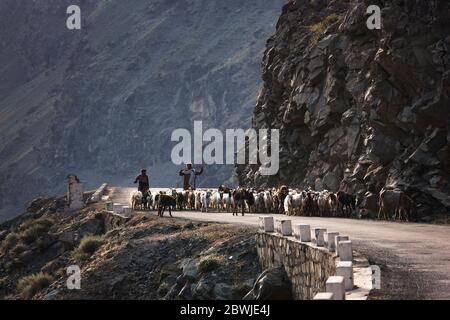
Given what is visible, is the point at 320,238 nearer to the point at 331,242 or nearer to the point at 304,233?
the point at 331,242

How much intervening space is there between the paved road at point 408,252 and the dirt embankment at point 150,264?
322 cm

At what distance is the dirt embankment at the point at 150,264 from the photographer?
23.9 meters

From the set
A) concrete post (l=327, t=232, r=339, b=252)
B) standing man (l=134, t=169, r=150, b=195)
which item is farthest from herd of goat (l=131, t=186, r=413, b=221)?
concrete post (l=327, t=232, r=339, b=252)

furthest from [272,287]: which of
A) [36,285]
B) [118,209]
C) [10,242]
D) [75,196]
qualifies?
[75,196]

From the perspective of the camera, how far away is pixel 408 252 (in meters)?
19.4

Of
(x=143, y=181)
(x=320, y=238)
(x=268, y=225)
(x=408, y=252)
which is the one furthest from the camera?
(x=143, y=181)

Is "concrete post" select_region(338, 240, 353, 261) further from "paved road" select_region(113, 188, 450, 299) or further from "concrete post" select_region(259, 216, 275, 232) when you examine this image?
"concrete post" select_region(259, 216, 275, 232)

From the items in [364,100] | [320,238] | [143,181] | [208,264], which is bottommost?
[208,264]

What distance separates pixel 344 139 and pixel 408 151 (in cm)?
674

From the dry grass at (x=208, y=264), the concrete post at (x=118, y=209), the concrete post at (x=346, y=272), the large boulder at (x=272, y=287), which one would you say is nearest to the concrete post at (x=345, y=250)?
the concrete post at (x=346, y=272)

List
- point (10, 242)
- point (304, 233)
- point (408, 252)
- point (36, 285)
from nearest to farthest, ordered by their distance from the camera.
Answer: point (408, 252), point (304, 233), point (36, 285), point (10, 242)

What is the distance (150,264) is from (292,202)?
990 cm

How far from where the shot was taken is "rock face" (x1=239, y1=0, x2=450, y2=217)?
32781 mm

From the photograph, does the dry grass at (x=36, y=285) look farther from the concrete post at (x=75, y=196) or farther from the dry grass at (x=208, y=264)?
the concrete post at (x=75, y=196)
